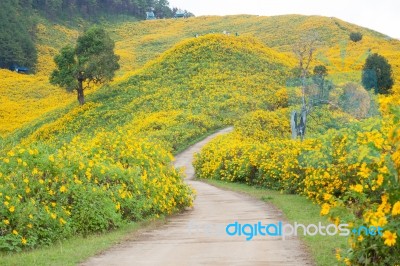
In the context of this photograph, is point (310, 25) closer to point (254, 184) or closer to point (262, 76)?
point (262, 76)

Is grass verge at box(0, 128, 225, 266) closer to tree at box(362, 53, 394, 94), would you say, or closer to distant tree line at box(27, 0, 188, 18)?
tree at box(362, 53, 394, 94)

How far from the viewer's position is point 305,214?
1137 centimetres

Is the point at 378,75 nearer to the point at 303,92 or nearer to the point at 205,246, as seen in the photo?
the point at 303,92

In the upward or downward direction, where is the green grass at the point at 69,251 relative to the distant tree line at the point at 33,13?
downward

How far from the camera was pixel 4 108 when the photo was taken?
50.6 metres

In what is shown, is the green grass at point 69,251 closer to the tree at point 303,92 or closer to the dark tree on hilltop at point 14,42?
the tree at point 303,92

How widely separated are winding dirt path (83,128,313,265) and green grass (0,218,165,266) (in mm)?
177

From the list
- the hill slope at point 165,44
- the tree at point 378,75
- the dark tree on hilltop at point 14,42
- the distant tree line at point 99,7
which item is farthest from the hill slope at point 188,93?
the distant tree line at point 99,7

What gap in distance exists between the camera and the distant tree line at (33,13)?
68.1 meters

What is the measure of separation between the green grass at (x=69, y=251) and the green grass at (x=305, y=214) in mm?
2943

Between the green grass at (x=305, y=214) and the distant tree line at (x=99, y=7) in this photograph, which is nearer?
the green grass at (x=305, y=214)

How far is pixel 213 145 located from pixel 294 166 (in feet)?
36.8

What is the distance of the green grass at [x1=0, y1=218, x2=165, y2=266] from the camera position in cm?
742

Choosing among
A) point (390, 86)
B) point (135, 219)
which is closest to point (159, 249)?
point (135, 219)
